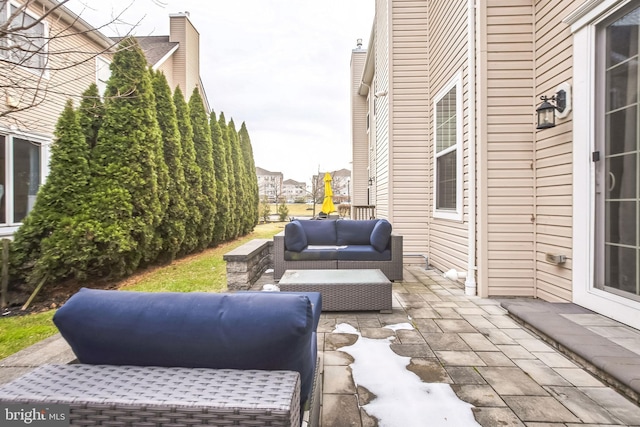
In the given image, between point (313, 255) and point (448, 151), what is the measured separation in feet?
8.96

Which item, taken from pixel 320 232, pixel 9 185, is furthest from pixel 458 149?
pixel 9 185

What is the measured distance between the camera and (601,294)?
3016mm

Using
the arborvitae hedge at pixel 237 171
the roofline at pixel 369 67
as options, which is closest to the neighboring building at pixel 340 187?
the roofline at pixel 369 67

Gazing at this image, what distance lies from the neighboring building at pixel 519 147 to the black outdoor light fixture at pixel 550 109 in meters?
0.07

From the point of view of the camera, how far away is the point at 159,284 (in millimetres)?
5324

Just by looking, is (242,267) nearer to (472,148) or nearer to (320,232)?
(320,232)

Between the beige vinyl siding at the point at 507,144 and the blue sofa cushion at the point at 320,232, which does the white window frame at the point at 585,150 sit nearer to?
the beige vinyl siding at the point at 507,144

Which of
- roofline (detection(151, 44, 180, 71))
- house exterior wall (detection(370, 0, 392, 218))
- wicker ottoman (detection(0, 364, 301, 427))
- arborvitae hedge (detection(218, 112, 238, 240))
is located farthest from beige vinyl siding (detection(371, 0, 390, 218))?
roofline (detection(151, 44, 180, 71))

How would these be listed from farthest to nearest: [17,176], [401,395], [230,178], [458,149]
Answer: [230,178] → [17,176] → [458,149] → [401,395]

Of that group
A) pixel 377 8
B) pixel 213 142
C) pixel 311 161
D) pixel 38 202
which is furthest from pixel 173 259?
pixel 311 161

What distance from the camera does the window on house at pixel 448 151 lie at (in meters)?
4.78

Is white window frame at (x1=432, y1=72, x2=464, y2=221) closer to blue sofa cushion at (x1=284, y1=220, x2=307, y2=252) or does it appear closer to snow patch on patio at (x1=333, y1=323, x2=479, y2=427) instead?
blue sofa cushion at (x1=284, y1=220, x2=307, y2=252)

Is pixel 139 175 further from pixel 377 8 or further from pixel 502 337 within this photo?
pixel 377 8

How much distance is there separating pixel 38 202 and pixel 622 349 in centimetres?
678
